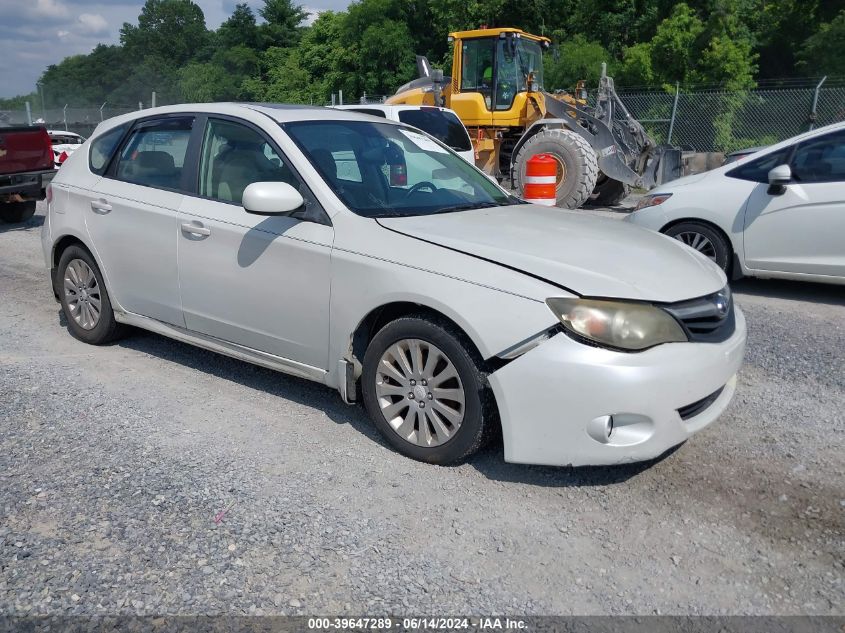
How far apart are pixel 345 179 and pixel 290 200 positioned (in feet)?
1.30

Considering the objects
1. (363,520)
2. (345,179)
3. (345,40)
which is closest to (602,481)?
(363,520)

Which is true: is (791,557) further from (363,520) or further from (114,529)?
(114,529)

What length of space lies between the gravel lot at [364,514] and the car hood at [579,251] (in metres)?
0.92

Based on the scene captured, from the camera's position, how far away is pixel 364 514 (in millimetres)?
3268

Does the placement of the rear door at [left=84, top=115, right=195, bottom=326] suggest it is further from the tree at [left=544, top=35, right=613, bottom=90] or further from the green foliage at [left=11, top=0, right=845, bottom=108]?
the tree at [left=544, top=35, right=613, bottom=90]

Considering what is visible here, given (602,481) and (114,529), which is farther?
(602,481)

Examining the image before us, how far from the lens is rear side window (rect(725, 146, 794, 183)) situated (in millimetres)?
6926

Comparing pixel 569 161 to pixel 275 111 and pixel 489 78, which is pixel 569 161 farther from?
pixel 275 111

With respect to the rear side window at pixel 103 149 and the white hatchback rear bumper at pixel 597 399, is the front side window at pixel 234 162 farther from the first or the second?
the white hatchback rear bumper at pixel 597 399

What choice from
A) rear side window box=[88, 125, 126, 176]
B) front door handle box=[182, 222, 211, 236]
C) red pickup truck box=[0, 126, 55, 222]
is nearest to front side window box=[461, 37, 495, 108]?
red pickup truck box=[0, 126, 55, 222]

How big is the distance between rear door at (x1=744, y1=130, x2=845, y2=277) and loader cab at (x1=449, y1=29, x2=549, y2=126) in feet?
25.1

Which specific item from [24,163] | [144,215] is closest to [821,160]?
[144,215]

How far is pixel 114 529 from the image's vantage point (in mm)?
3125

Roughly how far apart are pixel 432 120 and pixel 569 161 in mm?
2615
